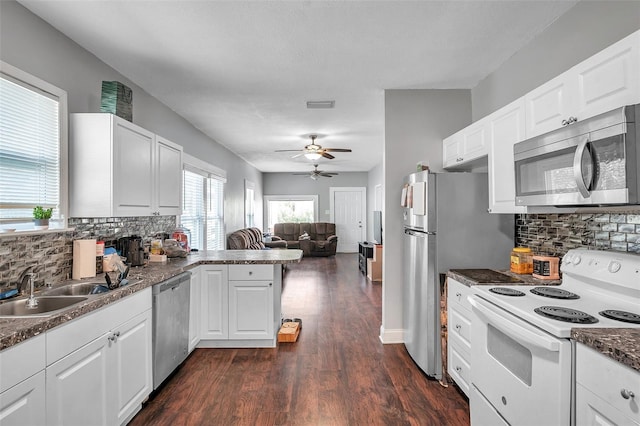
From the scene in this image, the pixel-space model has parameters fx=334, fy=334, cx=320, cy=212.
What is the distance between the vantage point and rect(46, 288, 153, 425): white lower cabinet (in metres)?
1.51

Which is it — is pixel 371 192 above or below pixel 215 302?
above

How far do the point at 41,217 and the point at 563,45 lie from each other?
3.44m

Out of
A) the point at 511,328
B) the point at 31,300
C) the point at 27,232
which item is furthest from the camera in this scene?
the point at 27,232

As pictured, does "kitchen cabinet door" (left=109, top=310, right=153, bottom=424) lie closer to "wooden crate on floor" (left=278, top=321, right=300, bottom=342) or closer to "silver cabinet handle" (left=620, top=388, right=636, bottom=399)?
"wooden crate on floor" (left=278, top=321, right=300, bottom=342)

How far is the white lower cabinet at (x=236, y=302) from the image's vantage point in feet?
10.6

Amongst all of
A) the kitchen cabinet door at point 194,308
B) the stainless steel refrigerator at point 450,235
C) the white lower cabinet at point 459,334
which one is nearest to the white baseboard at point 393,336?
the stainless steel refrigerator at point 450,235

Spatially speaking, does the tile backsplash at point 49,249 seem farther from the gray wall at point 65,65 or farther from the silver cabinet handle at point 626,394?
the silver cabinet handle at point 626,394

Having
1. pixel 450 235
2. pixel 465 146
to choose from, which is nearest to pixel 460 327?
pixel 450 235

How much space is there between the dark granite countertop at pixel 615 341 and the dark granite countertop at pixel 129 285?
2.13 metres

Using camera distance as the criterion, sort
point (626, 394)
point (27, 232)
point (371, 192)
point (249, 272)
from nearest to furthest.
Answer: point (626, 394), point (27, 232), point (249, 272), point (371, 192)

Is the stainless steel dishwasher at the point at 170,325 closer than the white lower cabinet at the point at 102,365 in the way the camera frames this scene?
No

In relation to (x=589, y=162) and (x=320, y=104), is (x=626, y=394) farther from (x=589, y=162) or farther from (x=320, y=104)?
(x=320, y=104)

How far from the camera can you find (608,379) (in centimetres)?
112

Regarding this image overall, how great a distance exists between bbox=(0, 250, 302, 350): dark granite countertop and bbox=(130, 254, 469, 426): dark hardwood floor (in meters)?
0.87
